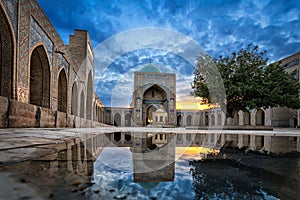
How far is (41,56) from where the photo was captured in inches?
229

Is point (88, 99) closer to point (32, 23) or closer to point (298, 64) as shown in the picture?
point (32, 23)

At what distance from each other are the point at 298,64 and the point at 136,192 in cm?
1859

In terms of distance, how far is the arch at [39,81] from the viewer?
599 cm

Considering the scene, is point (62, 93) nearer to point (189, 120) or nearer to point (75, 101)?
point (75, 101)

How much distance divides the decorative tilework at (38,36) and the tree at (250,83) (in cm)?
639

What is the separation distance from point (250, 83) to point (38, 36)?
26.8ft

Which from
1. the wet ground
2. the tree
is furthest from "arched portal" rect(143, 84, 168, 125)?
the wet ground

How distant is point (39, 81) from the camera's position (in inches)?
239

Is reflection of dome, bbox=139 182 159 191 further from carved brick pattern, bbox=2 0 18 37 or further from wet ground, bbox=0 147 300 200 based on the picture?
carved brick pattern, bbox=2 0 18 37

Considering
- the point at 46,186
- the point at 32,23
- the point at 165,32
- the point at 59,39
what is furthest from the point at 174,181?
the point at 165,32

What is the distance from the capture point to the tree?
8125 mm

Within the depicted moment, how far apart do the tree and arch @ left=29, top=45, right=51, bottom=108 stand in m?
6.42

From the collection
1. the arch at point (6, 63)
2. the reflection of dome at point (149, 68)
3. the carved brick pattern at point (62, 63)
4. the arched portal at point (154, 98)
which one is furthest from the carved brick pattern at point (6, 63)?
the reflection of dome at point (149, 68)

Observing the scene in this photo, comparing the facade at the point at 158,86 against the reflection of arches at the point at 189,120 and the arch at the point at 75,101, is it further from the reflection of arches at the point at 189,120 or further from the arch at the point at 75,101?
the arch at the point at 75,101
